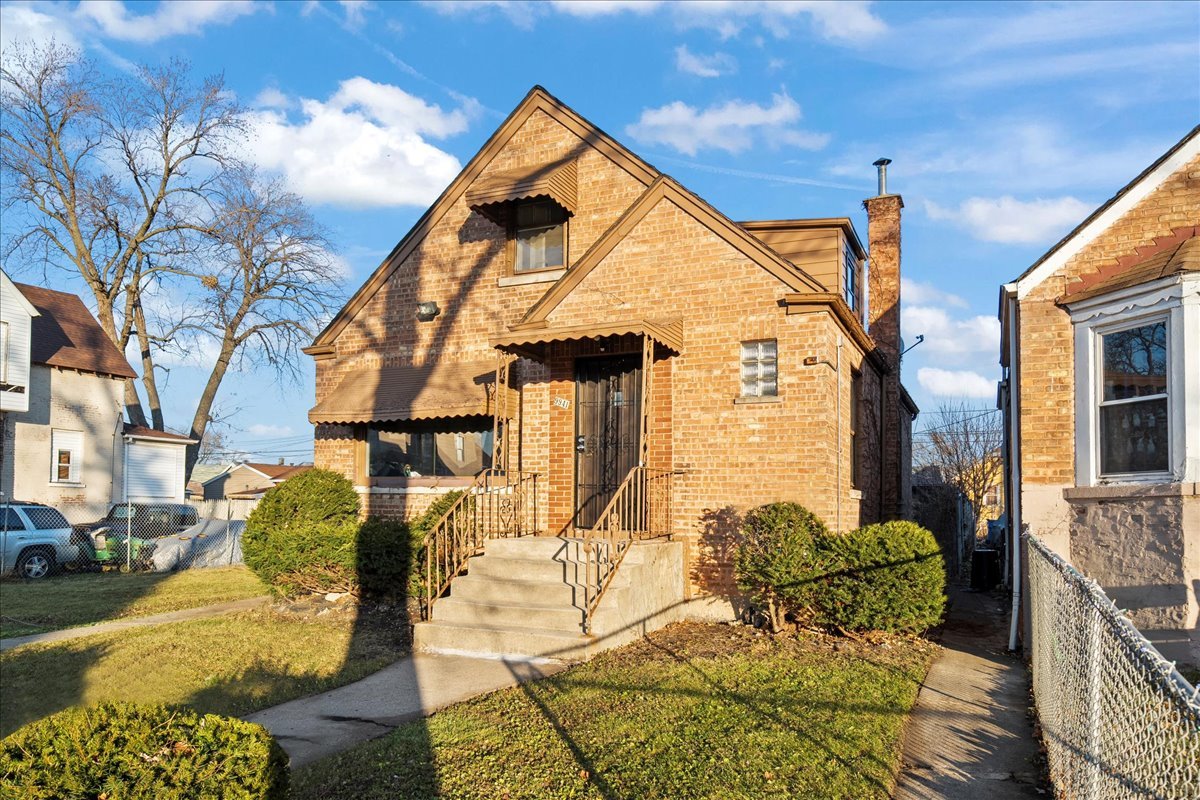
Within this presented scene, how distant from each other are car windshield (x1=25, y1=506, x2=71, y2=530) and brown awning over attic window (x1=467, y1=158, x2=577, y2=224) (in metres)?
12.6

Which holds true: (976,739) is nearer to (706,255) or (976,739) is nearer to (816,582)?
(816,582)

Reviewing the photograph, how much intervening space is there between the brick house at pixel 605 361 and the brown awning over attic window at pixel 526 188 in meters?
0.03

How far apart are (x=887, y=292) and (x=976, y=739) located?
11514 mm

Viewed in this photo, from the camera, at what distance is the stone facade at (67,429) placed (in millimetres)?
26375

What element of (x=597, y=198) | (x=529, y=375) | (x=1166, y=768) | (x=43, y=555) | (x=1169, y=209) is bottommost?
(x=43, y=555)

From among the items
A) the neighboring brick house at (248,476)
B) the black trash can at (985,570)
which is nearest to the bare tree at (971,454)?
the black trash can at (985,570)

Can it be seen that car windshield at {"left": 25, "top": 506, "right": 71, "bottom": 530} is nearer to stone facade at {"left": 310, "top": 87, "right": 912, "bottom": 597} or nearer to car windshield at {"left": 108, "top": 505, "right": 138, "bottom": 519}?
car windshield at {"left": 108, "top": 505, "right": 138, "bottom": 519}

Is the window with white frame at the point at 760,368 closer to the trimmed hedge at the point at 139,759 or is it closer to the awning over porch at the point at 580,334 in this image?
the awning over porch at the point at 580,334

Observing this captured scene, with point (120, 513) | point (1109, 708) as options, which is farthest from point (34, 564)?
point (1109, 708)

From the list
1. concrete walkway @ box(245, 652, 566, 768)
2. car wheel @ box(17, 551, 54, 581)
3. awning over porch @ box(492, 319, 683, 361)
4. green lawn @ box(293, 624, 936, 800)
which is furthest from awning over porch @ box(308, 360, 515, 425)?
car wheel @ box(17, 551, 54, 581)

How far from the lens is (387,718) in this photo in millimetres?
7191

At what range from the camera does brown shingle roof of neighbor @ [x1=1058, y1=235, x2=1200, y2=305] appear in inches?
331

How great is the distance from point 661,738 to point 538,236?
9.23 metres

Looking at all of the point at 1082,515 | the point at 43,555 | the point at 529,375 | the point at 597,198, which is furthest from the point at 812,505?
the point at 43,555
